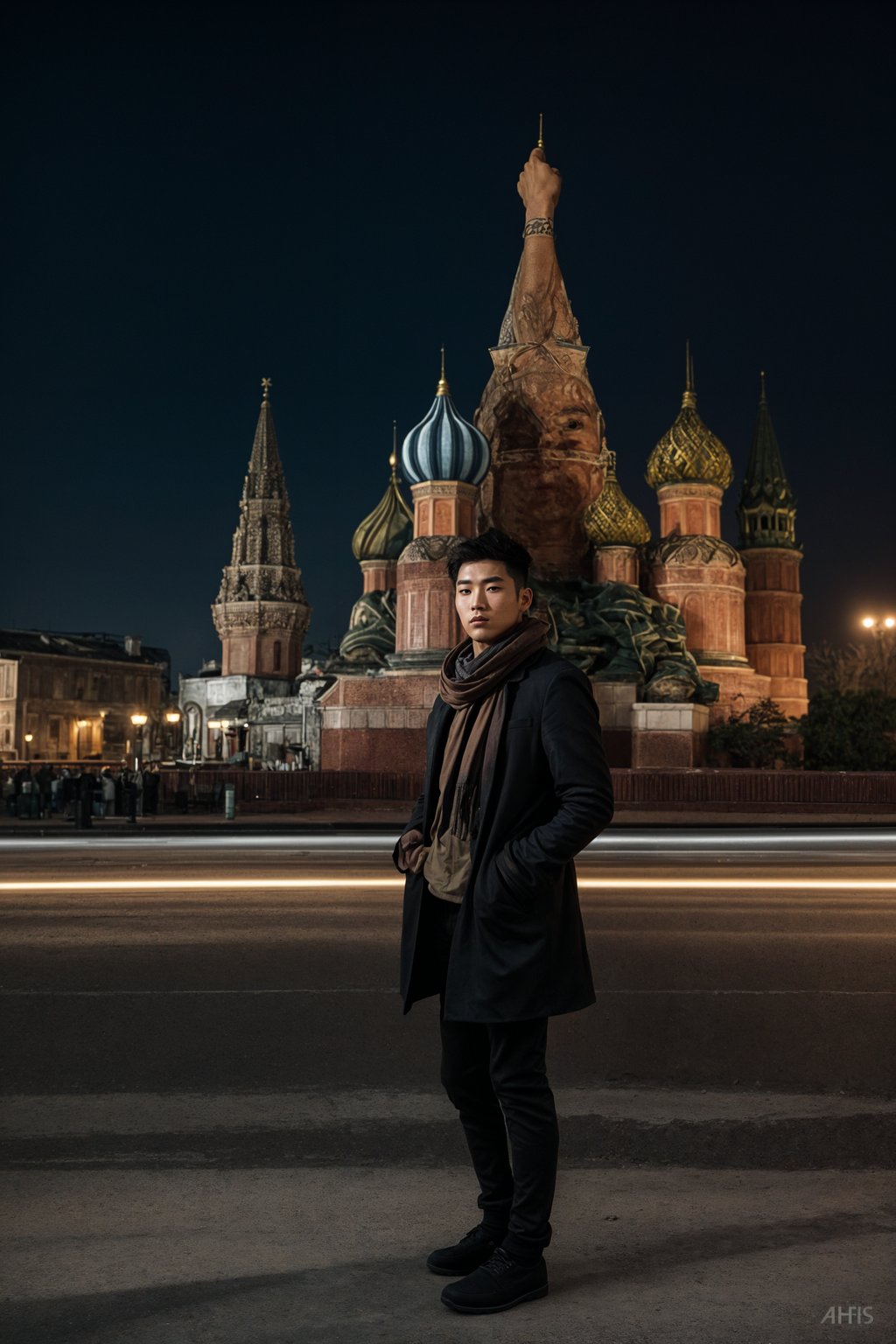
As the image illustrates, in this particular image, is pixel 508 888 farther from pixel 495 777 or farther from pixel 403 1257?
pixel 403 1257

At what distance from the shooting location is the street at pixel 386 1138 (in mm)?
3547

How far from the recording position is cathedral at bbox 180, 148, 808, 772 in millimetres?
37969

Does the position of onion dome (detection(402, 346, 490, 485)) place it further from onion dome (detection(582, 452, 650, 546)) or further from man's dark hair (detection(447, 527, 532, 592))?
man's dark hair (detection(447, 527, 532, 592))

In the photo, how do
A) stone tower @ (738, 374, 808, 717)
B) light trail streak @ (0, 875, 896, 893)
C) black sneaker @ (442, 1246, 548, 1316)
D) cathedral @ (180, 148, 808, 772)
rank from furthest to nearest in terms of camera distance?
stone tower @ (738, 374, 808, 717) < cathedral @ (180, 148, 808, 772) < light trail streak @ (0, 875, 896, 893) < black sneaker @ (442, 1246, 548, 1316)

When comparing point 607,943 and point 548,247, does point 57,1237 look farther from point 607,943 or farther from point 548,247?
point 548,247

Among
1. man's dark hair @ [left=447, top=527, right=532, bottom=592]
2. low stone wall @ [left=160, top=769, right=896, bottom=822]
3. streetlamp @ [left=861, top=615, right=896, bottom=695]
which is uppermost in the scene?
streetlamp @ [left=861, top=615, right=896, bottom=695]

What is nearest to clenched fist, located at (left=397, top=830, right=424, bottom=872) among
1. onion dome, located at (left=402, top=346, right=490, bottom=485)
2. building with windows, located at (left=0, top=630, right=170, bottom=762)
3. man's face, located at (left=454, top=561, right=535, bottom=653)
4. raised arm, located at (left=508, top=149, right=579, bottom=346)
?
man's face, located at (left=454, top=561, right=535, bottom=653)

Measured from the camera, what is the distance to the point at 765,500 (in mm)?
51906

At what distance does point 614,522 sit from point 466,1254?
133 feet

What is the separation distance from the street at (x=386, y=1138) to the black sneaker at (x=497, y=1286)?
0.18ft

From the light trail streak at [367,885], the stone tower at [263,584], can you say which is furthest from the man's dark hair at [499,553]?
the stone tower at [263,584]

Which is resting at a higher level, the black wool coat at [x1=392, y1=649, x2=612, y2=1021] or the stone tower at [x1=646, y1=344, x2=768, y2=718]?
the stone tower at [x1=646, y1=344, x2=768, y2=718]

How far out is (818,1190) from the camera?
14.7ft

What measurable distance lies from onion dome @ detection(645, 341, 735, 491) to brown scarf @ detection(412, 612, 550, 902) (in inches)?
1711
